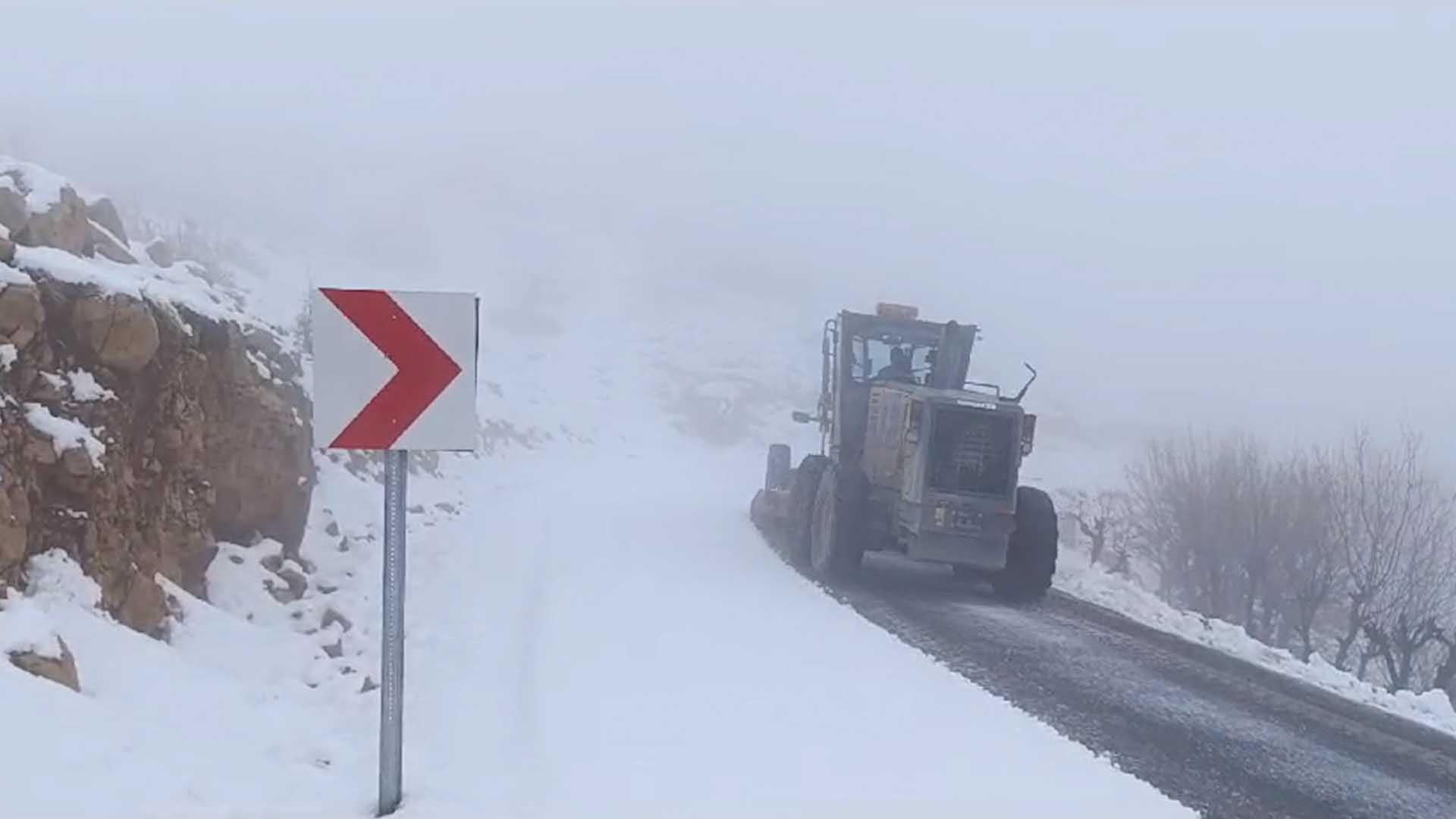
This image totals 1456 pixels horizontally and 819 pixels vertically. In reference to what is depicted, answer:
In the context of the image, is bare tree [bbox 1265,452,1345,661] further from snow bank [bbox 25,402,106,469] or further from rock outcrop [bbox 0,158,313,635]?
snow bank [bbox 25,402,106,469]

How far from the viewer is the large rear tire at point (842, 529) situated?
44.4ft

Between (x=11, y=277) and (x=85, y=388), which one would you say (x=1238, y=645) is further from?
(x=11, y=277)

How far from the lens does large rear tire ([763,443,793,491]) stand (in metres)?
19.9

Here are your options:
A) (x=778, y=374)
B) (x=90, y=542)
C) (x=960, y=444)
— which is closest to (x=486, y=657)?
(x=90, y=542)

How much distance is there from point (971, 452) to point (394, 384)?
9.50 meters

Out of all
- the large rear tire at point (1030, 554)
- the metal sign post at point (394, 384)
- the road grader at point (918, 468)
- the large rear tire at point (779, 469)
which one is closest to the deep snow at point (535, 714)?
the metal sign post at point (394, 384)

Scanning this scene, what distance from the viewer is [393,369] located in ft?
13.6

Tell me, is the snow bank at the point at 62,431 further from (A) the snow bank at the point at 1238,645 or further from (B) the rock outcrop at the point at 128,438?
(A) the snow bank at the point at 1238,645

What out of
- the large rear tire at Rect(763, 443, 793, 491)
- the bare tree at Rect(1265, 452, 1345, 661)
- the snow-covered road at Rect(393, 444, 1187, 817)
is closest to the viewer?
the snow-covered road at Rect(393, 444, 1187, 817)

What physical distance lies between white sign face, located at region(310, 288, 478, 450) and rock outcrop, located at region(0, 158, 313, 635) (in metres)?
2.63

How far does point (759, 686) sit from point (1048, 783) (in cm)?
211

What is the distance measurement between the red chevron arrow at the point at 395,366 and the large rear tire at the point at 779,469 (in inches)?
606

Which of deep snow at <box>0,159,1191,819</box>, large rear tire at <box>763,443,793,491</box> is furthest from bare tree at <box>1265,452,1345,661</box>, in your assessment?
deep snow at <box>0,159,1191,819</box>

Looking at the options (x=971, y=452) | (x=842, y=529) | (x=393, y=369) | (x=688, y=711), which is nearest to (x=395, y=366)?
(x=393, y=369)
